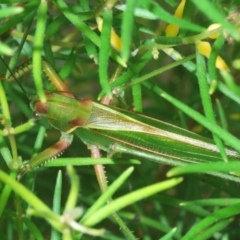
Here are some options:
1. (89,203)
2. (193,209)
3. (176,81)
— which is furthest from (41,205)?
(176,81)

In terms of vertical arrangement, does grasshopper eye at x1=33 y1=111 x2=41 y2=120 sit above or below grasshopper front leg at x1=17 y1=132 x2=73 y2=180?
above

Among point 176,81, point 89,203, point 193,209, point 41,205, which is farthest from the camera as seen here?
point 176,81

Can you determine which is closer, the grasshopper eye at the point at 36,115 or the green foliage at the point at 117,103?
the green foliage at the point at 117,103

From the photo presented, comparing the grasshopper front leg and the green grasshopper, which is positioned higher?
the green grasshopper

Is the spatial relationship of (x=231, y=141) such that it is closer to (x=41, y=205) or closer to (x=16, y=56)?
(x=41, y=205)

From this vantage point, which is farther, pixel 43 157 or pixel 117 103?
pixel 117 103

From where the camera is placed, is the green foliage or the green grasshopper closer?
the green foliage

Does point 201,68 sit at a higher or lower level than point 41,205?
higher

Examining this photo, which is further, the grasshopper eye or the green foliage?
the grasshopper eye
